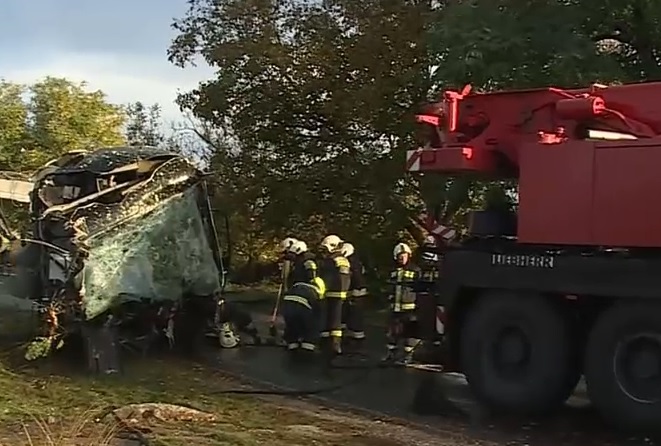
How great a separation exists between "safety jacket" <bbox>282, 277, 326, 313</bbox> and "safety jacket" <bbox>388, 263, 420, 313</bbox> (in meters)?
0.86

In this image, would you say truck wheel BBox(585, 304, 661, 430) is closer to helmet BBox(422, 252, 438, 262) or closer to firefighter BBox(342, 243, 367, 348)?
helmet BBox(422, 252, 438, 262)

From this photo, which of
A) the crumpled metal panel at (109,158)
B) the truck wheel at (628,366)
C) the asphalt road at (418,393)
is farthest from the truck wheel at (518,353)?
the crumpled metal panel at (109,158)

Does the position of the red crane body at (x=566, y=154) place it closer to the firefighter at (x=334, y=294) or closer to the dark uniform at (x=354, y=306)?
the firefighter at (x=334, y=294)

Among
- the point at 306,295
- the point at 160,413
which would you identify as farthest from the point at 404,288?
the point at 160,413

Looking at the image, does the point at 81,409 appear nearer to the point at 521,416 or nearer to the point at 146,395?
the point at 146,395

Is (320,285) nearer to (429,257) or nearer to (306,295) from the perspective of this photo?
(306,295)

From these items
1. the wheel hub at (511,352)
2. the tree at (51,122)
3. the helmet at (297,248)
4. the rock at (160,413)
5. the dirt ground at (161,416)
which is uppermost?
the tree at (51,122)

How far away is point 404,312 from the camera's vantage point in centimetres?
1210

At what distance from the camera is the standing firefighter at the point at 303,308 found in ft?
41.6

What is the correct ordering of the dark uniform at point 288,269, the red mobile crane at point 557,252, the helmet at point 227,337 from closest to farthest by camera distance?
the red mobile crane at point 557,252, the dark uniform at point 288,269, the helmet at point 227,337

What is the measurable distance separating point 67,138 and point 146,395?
20.2 meters

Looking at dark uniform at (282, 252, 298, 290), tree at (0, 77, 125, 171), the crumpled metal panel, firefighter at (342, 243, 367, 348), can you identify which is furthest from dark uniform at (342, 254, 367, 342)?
tree at (0, 77, 125, 171)

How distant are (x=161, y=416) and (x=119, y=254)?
379 centimetres

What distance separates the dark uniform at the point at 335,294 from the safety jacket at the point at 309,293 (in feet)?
0.27
